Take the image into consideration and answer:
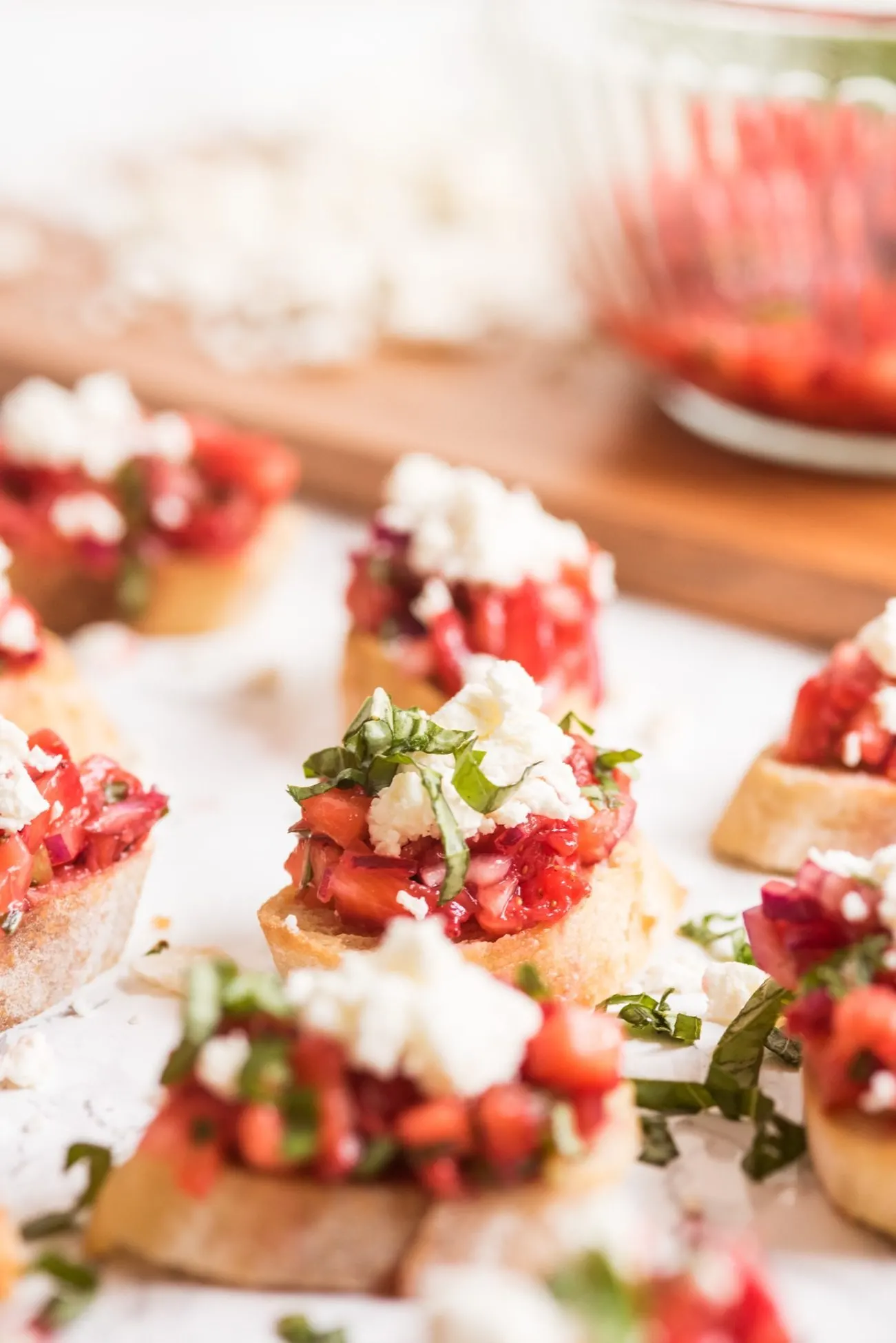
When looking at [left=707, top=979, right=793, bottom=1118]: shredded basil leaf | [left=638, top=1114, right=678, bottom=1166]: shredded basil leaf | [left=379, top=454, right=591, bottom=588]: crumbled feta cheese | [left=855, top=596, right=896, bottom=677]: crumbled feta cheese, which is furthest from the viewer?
[left=379, top=454, right=591, bottom=588]: crumbled feta cheese

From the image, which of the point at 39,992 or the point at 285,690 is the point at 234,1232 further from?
the point at 285,690

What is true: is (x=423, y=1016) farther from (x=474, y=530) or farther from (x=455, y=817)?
(x=474, y=530)

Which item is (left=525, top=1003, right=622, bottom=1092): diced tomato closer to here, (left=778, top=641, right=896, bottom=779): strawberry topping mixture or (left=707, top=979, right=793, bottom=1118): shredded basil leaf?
(left=707, top=979, right=793, bottom=1118): shredded basil leaf

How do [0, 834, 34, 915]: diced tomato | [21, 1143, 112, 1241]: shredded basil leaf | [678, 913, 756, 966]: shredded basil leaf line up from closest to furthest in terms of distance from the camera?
[21, 1143, 112, 1241]: shredded basil leaf
[0, 834, 34, 915]: diced tomato
[678, 913, 756, 966]: shredded basil leaf

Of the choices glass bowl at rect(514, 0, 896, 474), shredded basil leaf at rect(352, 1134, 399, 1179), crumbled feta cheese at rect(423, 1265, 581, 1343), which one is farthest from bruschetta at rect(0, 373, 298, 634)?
crumbled feta cheese at rect(423, 1265, 581, 1343)

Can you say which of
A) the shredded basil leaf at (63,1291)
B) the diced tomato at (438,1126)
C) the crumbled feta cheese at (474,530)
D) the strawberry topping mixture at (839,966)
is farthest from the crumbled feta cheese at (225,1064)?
the crumbled feta cheese at (474,530)

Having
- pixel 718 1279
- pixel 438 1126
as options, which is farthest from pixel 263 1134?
pixel 718 1279

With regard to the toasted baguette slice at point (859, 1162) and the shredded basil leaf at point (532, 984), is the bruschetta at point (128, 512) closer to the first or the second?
the shredded basil leaf at point (532, 984)
